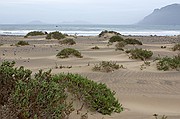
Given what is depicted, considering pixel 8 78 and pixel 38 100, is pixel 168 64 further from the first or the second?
pixel 38 100

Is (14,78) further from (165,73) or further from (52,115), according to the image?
(165,73)

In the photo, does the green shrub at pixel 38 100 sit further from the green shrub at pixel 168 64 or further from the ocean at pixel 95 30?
the ocean at pixel 95 30

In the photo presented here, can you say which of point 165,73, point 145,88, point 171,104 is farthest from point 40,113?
point 165,73

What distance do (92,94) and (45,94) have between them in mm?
1342

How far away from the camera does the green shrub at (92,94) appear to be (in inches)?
215

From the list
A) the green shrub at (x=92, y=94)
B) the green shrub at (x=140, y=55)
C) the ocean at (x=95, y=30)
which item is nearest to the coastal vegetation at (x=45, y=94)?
the green shrub at (x=92, y=94)

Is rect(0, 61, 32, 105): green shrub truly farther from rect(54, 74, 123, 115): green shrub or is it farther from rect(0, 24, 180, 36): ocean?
rect(0, 24, 180, 36): ocean

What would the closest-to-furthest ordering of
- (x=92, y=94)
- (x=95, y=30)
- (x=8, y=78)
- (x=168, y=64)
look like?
(x=8, y=78) < (x=92, y=94) < (x=168, y=64) < (x=95, y=30)

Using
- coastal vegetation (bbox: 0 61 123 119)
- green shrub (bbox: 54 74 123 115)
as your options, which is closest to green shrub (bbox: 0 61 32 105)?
coastal vegetation (bbox: 0 61 123 119)

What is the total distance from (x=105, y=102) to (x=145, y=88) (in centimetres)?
328

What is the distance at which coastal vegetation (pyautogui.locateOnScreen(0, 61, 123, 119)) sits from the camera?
4.22m

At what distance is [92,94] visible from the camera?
5543mm

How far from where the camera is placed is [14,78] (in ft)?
16.2

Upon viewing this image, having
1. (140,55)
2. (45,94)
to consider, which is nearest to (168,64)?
(140,55)
